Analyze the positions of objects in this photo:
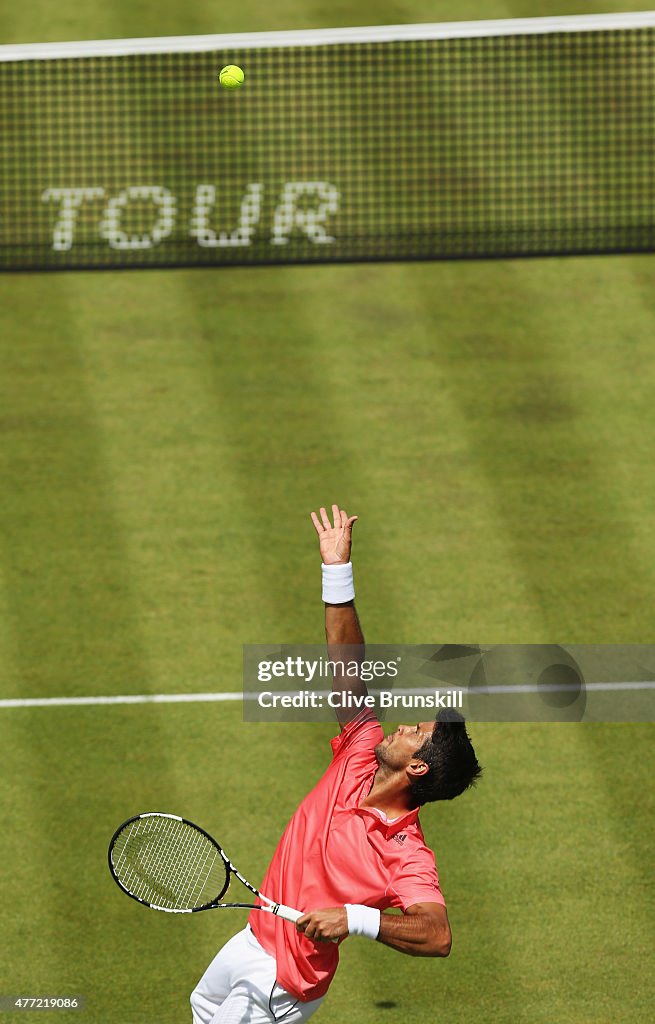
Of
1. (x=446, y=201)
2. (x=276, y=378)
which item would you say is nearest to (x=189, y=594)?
(x=276, y=378)

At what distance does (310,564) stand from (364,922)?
18.8ft

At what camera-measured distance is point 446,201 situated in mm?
15906

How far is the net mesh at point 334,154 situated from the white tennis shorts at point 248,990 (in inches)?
388

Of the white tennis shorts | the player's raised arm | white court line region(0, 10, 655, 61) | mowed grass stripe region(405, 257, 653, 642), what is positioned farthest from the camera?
white court line region(0, 10, 655, 61)

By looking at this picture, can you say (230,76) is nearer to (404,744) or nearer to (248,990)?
(404,744)

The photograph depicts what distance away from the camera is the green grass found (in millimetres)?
8211

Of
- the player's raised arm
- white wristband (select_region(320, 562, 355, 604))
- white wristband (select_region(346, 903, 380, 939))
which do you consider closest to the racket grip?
white wristband (select_region(346, 903, 380, 939))

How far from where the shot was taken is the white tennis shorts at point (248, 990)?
625 centimetres

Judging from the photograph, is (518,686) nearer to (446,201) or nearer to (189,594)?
(189,594)

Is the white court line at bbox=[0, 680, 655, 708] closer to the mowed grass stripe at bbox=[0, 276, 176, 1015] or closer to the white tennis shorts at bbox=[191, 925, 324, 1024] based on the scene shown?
the mowed grass stripe at bbox=[0, 276, 176, 1015]

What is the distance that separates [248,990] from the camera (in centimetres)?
627

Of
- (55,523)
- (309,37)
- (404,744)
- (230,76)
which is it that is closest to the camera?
(404,744)

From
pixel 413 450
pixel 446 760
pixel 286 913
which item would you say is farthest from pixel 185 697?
pixel 446 760

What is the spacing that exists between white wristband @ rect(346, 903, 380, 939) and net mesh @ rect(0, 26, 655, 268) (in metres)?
10.4
